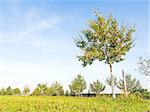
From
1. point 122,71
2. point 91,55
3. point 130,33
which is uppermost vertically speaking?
point 130,33

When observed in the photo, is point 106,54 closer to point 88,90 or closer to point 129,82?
point 129,82

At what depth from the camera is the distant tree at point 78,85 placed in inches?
2766

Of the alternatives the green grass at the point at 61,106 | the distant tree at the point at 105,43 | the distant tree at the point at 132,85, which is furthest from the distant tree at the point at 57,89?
the green grass at the point at 61,106

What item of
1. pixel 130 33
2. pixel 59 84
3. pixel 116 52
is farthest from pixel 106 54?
pixel 59 84

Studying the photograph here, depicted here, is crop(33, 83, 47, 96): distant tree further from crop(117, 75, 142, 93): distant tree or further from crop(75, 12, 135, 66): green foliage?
crop(75, 12, 135, 66): green foliage

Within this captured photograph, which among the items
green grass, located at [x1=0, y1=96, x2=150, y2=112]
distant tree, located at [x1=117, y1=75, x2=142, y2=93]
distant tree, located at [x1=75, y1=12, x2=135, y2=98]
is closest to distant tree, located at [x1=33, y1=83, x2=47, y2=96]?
distant tree, located at [x1=117, y1=75, x2=142, y2=93]

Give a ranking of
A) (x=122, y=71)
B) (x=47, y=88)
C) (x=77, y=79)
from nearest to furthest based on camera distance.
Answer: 1. (x=122, y=71)
2. (x=77, y=79)
3. (x=47, y=88)

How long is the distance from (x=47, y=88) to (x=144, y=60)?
3294cm

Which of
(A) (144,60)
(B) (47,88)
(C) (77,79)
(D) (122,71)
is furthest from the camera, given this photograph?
(B) (47,88)

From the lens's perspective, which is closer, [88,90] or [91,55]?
[91,55]

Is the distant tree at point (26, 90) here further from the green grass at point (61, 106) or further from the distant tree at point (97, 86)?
the green grass at point (61, 106)

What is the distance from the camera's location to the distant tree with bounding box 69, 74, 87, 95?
70.2 meters

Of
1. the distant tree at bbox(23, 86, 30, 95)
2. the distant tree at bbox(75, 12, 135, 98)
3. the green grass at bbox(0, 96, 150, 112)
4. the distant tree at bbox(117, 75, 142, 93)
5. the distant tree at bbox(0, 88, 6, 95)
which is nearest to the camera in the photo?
the green grass at bbox(0, 96, 150, 112)

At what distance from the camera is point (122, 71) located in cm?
3288
